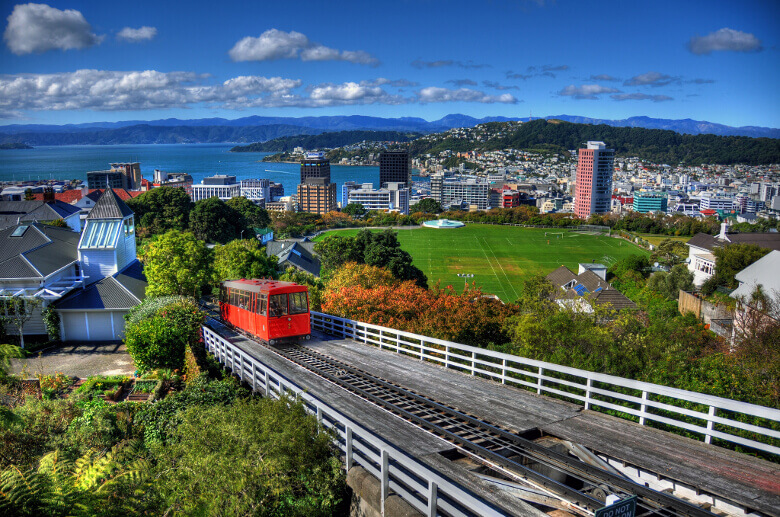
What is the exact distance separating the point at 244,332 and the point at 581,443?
1303 cm

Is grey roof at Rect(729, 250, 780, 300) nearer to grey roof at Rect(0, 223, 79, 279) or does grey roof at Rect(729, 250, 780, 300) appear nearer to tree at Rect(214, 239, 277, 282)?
tree at Rect(214, 239, 277, 282)

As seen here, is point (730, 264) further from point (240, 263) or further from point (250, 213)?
point (250, 213)

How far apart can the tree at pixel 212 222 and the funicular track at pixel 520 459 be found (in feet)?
199

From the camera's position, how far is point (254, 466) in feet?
24.5

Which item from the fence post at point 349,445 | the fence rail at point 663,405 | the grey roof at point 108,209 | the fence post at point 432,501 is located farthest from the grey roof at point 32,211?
the fence post at point 432,501

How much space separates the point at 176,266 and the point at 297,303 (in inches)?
431

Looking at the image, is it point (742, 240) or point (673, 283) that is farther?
point (742, 240)

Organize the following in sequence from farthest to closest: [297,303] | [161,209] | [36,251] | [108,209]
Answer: [161,209], [108,209], [36,251], [297,303]

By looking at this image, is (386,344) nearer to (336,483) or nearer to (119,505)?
(336,483)

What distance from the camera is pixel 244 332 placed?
1902 centimetres

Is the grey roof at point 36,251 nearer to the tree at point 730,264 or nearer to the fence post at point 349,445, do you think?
the fence post at point 349,445

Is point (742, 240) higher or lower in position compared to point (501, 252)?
higher

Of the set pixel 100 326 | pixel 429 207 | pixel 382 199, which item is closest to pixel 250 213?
pixel 429 207

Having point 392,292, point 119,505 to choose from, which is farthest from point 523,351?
point 119,505
